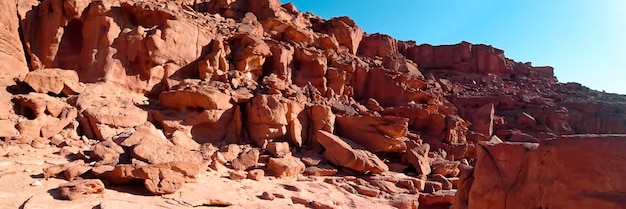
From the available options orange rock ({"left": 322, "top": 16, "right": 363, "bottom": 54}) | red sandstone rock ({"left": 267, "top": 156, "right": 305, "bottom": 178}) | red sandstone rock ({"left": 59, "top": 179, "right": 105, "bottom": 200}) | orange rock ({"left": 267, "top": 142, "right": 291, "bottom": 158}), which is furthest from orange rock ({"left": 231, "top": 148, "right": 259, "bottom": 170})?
orange rock ({"left": 322, "top": 16, "right": 363, "bottom": 54})

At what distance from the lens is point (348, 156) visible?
14.2 meters

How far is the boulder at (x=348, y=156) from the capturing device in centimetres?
1408

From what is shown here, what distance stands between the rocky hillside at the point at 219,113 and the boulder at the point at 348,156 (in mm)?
59

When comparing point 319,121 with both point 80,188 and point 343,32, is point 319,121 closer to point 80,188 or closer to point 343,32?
point 80,188

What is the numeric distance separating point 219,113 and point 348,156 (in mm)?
Result: 5559

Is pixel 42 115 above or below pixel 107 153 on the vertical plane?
above

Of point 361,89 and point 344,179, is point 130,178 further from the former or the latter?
point 361,89

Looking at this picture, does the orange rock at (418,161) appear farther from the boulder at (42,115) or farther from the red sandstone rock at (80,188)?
the boulder at (42,115)

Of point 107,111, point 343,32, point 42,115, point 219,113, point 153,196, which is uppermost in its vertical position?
point 343,32

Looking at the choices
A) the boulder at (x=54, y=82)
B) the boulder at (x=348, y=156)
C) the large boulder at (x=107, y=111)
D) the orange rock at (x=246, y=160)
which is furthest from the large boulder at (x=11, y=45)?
the boulder at (x=348, y=156)

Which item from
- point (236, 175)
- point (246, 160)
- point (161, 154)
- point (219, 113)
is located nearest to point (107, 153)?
point (161, 154)

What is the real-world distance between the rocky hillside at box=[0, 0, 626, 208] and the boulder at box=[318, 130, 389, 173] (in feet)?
0.19

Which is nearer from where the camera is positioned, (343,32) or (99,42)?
(99,42)

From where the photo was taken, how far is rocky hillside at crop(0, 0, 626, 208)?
9.62 metres
